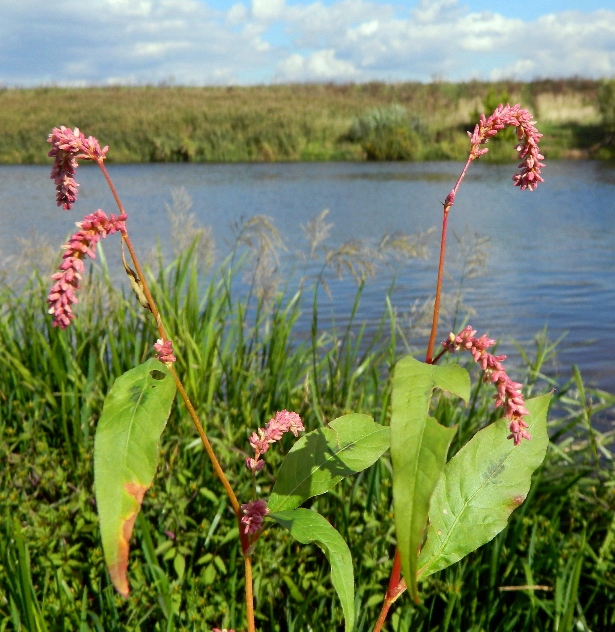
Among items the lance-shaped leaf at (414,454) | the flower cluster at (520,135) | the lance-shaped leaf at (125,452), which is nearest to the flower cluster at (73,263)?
the lance-shaped leaf at (125,452)

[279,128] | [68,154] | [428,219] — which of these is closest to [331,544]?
[68,154]

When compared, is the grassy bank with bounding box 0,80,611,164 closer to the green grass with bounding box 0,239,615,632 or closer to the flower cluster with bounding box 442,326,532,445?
the green grass with bounding box 0,239,615,632

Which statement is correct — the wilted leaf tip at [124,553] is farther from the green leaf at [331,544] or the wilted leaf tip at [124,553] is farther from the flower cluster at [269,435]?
the flower cluster at [269,435]

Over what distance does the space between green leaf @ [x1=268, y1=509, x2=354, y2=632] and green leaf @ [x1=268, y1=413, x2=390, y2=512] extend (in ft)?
0.24

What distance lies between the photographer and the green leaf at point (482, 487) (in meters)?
0.90

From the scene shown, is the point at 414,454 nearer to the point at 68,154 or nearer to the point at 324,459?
the point at 324,459

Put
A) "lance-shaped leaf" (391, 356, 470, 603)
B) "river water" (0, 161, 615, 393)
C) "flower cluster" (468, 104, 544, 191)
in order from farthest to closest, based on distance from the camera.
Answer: "river water" (0, 161, 615, 393) < "flower cluster" (468, 104, 544, 191) < "lance-shaped leaf" (391, 356, 470, 603)

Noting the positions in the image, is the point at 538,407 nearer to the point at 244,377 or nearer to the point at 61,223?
the point at 244,377

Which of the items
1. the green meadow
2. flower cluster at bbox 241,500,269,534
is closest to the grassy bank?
the green meadow

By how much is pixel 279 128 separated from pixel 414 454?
29879 mm

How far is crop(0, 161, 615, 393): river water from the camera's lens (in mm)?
6891

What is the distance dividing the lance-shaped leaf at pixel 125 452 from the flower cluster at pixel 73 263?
0.40ft

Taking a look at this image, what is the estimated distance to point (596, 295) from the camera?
8039 millimetres

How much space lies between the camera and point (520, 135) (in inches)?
35.5
